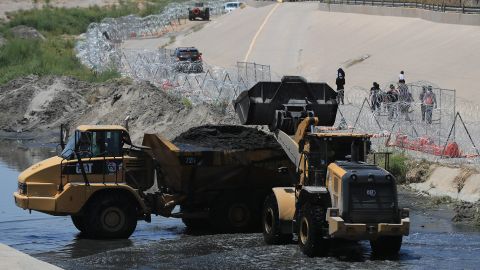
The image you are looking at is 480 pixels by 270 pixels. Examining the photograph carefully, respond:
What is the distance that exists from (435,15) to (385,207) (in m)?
48.7

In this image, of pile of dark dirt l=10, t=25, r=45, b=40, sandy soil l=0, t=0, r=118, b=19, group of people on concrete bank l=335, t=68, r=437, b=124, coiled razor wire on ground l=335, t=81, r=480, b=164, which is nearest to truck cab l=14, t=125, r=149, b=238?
coiled razor wire on ground l=335, t=81, r=480, b=164

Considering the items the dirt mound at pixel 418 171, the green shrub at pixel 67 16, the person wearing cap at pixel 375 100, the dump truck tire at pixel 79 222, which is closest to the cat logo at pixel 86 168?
the dump truck tire at pixel 79 222

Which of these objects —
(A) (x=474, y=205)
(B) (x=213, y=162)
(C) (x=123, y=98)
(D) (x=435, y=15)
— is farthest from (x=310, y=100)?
(D) (x=435, y=15)

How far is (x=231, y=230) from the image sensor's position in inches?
1003

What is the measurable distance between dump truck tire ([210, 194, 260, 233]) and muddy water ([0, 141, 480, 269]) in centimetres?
41

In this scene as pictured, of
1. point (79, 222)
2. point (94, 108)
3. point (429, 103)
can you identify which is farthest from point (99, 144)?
point (94, 108)

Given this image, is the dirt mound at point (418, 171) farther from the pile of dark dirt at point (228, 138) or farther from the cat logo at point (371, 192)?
the cat logo at point (371, 192)

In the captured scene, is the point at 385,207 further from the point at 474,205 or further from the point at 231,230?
the point at 474,205

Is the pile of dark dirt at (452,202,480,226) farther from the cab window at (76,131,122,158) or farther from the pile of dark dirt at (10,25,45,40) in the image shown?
the pile of dark dirt at (10,25,45,40)

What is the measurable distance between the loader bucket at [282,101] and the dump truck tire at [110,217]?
350 centimetres

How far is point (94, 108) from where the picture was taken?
5166 cm

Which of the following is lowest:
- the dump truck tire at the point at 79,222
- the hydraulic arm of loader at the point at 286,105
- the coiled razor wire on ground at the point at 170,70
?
the dump truck tire at the point at 79,222

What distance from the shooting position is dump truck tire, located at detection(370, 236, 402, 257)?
2208 centimetres

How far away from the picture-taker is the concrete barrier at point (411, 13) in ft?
211
